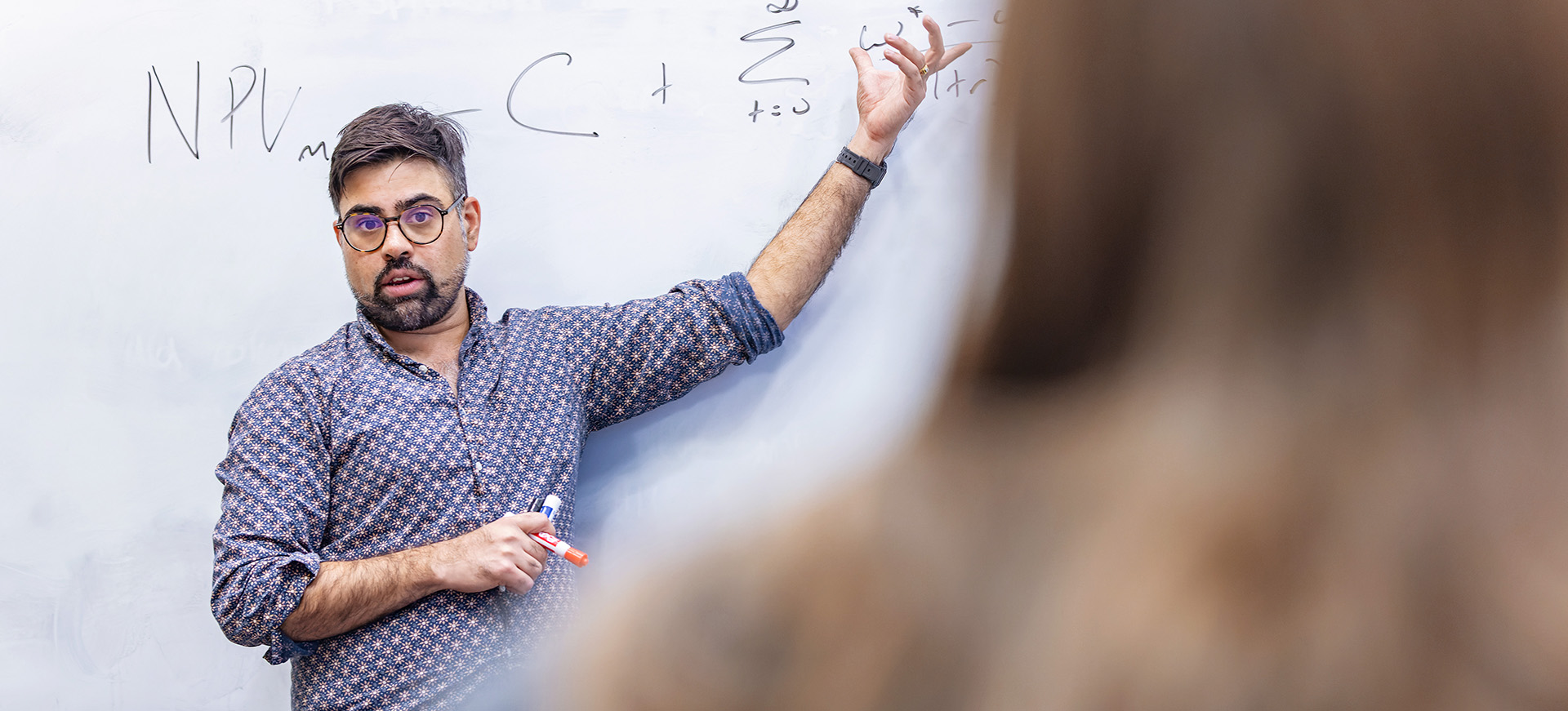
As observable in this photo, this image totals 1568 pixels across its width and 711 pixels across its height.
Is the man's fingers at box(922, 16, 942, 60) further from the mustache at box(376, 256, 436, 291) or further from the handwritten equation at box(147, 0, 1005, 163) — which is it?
the mustache at box(376, 256, 436, 291)

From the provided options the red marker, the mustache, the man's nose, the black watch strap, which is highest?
the black watch strap

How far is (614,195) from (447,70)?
0.99 ft

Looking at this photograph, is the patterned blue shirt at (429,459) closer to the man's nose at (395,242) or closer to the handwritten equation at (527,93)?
the man's nose at (395,242)

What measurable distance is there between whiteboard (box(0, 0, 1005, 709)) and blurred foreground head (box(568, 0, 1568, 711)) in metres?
1.01

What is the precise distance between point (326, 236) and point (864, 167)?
769 mm

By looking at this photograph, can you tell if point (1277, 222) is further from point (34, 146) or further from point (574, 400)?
point (34, 146)

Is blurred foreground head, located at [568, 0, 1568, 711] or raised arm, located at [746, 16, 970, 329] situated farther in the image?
raised arm, located at [746, 16, 970, 329]

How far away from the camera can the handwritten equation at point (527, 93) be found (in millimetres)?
1351

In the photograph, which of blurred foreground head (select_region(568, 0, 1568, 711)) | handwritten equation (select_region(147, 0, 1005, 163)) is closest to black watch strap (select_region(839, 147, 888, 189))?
handwritten equation (select_region(147, 0, 1005, 163))

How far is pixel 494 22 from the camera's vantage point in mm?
1421

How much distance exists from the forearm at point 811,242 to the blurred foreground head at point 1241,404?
0.96 metres

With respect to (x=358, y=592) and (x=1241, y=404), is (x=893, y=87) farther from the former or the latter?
(x=1241, y=404)

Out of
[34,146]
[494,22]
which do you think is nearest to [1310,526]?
[494,22]

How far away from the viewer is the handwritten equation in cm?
135
